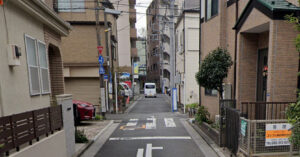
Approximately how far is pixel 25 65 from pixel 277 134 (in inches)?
250

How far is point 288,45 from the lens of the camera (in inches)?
172

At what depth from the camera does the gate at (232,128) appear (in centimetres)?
421

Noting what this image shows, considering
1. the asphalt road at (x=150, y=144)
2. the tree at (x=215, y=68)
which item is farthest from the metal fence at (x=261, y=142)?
the tree at (x=215, y=68)

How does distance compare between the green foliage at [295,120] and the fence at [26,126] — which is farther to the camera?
the fence at [26,126]

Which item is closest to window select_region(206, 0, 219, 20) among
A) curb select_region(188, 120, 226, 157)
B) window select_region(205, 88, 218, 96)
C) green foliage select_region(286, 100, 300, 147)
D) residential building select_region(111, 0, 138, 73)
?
window select_region(205, 88, 218, 96)

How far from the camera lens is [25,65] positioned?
3666 millimetres

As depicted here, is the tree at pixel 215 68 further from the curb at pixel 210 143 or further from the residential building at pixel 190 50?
the residential building at pixel 190 50

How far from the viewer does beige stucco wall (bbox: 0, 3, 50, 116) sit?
2.99m

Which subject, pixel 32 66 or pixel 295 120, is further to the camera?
pixel 32 66

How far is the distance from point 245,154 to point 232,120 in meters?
0.88

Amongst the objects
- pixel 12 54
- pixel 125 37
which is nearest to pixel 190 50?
pixel 12 54

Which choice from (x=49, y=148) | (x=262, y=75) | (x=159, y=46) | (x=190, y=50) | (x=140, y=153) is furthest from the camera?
(x=159, y=46)

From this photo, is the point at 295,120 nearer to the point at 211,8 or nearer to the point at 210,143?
the point at 210,143

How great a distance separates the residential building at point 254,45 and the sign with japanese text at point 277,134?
94cm
